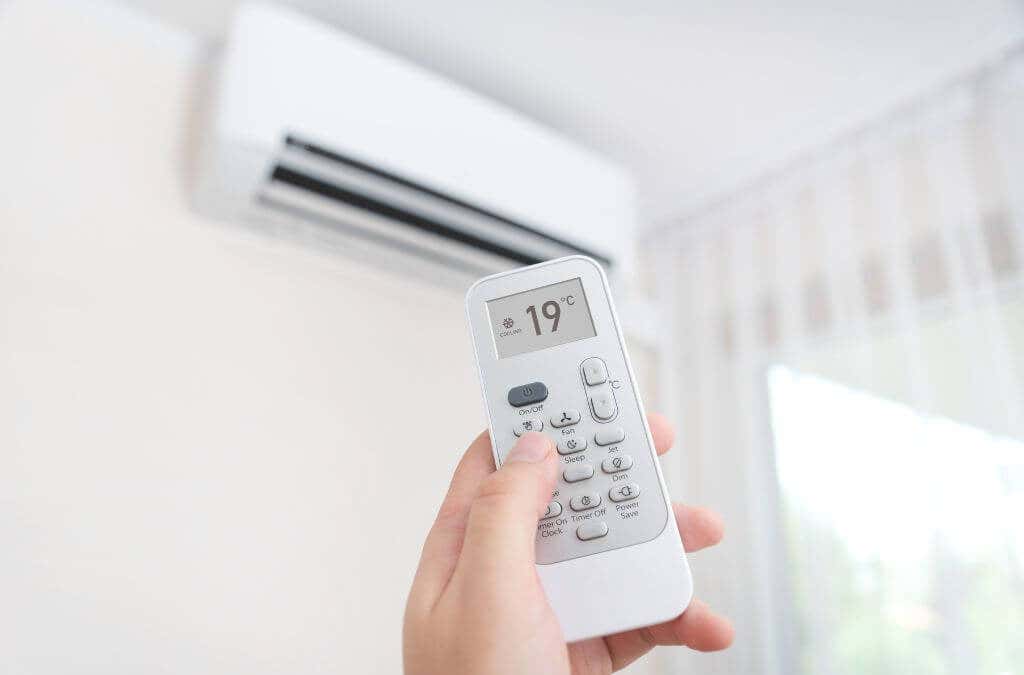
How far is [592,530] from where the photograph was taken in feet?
1.73

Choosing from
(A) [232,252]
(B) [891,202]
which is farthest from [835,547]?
(A) [232,252]

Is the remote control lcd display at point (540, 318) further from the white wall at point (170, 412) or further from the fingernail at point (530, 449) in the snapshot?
the white wall at point (170, 412)

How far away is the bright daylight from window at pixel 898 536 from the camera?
0.91m

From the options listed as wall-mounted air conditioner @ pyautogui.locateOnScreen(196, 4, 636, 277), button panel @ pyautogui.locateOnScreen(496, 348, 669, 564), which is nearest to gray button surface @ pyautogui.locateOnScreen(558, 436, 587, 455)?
button panel @ pyautogui.locateOnScreen(496, 348, 669, 564)

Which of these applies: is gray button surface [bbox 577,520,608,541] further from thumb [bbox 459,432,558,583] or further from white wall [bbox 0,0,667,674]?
white wall [bbox 0,0,667,674]

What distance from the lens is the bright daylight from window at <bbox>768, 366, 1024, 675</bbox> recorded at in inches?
35.8

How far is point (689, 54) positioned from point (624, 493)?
772mm

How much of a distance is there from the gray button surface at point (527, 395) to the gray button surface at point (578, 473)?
6 cm

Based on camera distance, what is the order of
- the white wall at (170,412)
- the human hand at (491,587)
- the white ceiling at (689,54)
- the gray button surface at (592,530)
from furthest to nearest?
the white ceiling at (689,54) → the white wall at (170,412) → the gray button surface at (592,530) → the human hand at (491,587)

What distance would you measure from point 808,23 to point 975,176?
343 millimetres

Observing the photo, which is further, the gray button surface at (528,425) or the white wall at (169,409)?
the white wall at (169,409)

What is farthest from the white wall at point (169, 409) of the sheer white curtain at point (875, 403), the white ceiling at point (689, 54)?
the sheer white curtain at point (875, 403)

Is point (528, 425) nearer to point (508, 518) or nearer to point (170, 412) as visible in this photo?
point (508, 518)

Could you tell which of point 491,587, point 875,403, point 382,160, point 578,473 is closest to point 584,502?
point 578,473
